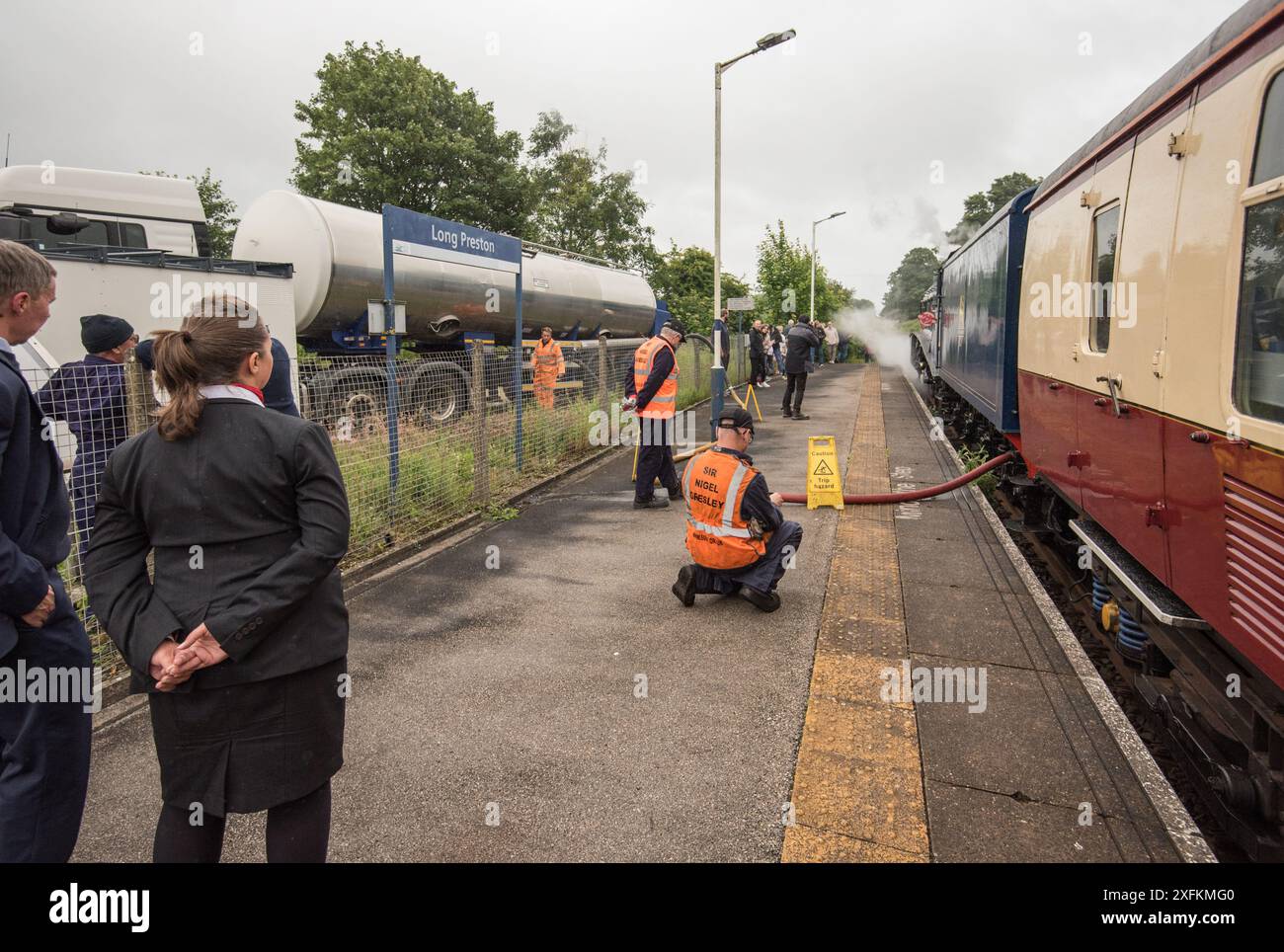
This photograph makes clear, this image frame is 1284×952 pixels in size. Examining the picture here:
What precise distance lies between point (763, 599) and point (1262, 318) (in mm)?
3247

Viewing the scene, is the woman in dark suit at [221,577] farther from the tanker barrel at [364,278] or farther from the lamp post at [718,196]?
the tanker barrel at [364,278]

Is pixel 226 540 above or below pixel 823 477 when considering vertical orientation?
above

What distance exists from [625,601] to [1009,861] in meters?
3.16

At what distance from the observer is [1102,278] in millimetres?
4539

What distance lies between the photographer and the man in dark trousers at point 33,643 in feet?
7.64

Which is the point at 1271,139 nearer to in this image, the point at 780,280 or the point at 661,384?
the point at 661,384

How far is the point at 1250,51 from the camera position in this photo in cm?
262

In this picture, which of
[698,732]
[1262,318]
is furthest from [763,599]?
[1262,318]

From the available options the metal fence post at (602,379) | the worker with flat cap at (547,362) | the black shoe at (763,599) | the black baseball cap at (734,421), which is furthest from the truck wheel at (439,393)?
the black shoe at (763,599)

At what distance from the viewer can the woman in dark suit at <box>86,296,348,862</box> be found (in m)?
2.13

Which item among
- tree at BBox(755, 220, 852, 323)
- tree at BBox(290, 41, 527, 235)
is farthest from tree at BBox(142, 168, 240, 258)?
tree at BBox(755, 220, 852, 323)

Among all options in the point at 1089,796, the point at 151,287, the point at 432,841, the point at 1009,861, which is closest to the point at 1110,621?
the point at 1089,796

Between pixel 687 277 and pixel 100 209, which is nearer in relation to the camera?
pixel 100 209
